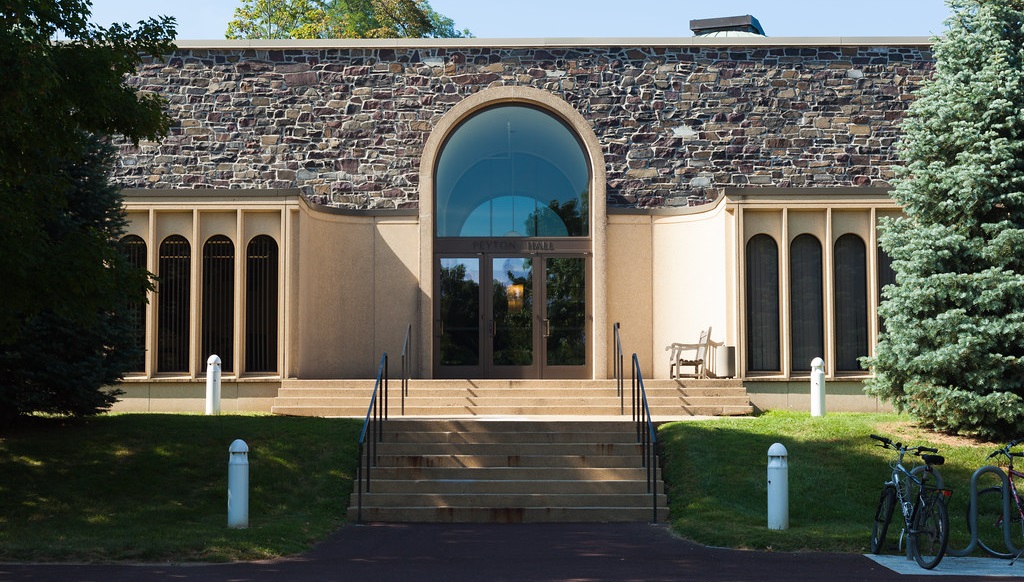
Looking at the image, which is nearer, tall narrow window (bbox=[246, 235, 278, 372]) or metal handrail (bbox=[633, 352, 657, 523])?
metal handrail (bbox=[633, 352, 657, 523])

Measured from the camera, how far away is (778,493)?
10.2 meters

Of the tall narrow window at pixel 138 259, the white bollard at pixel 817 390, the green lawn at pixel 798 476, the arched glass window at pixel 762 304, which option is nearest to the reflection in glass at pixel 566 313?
the arched glass window at pixel 762 304

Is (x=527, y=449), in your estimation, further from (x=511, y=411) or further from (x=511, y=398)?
(x=511, y=398)

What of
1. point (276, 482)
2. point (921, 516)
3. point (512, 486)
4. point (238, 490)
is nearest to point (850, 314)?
point (512, 486)

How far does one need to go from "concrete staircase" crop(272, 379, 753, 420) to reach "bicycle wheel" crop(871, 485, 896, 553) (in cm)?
658

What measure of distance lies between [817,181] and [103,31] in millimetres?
12893

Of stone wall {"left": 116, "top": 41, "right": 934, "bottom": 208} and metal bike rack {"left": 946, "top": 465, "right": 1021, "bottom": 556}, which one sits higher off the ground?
stone wall {"left": 116, "top": 41, "right": 934, "bottom": 208}

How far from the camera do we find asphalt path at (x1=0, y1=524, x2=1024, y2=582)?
8133 millimetres

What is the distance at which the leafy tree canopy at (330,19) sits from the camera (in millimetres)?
36406

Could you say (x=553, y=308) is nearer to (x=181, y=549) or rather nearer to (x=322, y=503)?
(x=322, y=503)

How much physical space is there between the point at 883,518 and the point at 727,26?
16.5 m

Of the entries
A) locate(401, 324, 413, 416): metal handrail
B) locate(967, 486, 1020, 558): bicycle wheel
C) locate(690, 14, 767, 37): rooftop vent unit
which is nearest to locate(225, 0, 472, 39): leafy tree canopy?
locate(690, 14, 767, 37): rooftop vent unit

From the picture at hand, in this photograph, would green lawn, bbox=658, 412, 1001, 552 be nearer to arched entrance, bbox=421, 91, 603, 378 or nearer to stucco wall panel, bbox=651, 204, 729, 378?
stucco wall panel, bbox=651, 204, 729, 378

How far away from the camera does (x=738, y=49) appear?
19484mm
